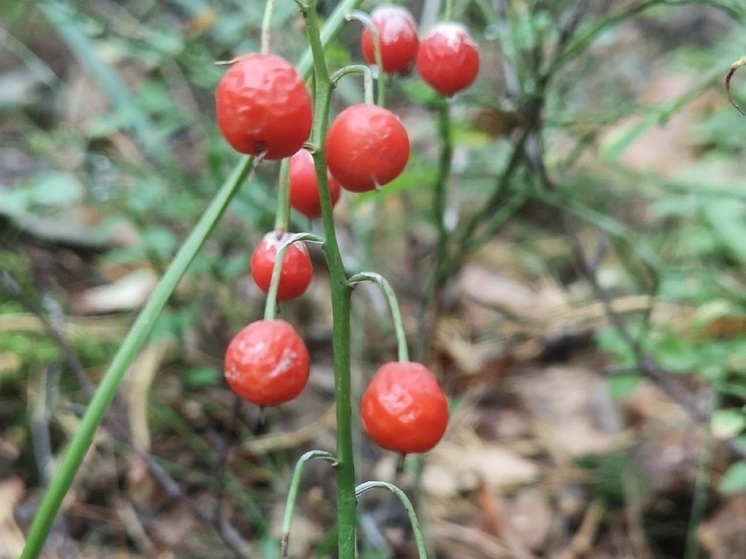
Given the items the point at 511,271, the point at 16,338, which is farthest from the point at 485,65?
the point at 16,338

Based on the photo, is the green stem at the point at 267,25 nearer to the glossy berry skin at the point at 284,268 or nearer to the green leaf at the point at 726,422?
the glossy berry skin at the point at 284,268

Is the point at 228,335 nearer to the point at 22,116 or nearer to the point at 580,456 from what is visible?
the point at 580,456

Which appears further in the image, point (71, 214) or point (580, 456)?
point (71, 214)

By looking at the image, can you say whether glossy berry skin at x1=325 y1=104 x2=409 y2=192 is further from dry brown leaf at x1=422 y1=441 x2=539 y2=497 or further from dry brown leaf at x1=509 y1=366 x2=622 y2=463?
dry brown leaf at x1=509 y1=366 x2=622 y2=463

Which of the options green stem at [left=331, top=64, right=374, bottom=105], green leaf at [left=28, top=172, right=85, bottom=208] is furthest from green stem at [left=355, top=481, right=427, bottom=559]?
green leaf at [left=28, top=172, right=85, bottom=208]

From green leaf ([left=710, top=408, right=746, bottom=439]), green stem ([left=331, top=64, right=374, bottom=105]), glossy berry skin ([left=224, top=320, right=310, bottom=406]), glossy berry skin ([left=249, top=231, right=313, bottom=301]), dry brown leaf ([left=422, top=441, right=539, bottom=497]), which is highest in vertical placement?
green stem ([left=331, top=64, right=374, bottom=105])

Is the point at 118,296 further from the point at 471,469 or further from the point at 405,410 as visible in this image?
the point at 405,410
